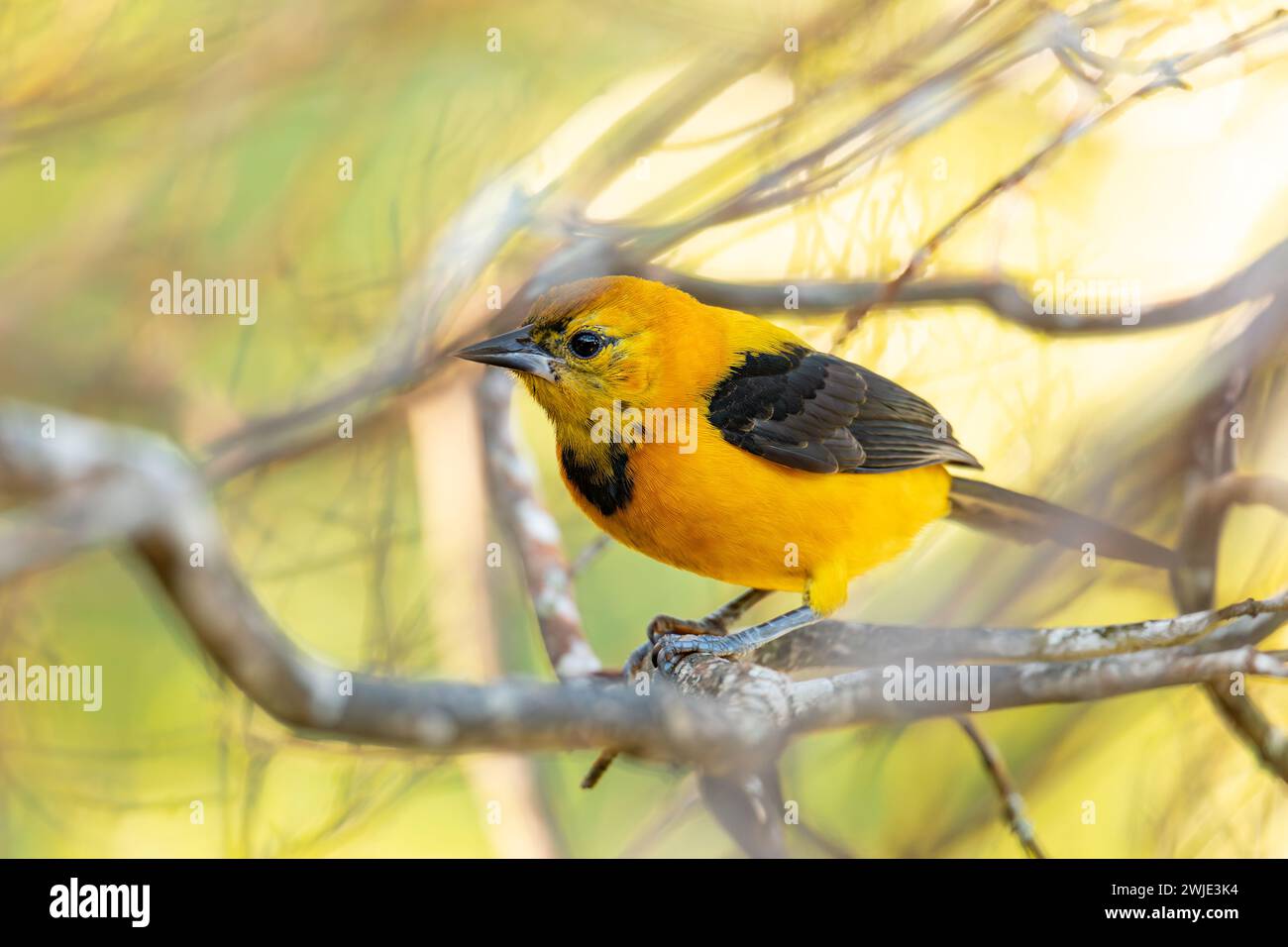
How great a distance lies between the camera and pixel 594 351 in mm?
2975

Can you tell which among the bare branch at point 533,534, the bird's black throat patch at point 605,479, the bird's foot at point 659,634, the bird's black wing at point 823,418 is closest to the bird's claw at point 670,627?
the bird's foot at point 659,634

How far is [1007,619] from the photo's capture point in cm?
326

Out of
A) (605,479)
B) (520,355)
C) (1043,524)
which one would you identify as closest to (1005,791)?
(1043,524)

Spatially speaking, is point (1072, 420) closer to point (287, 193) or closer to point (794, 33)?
point (794, 33)

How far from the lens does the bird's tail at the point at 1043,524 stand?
3.18m

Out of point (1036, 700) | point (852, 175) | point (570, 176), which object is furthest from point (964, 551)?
point (570, 176)

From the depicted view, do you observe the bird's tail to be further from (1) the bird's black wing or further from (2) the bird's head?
(2) the bird's head

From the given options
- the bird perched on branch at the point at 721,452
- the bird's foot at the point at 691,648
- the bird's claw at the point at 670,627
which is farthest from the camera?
the bird's claw at the point at 670,627

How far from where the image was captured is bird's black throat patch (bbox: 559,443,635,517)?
9.62 feet

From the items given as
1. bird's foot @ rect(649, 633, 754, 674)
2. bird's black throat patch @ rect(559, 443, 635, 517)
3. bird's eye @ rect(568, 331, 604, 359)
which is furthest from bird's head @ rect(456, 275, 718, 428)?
bird's foot @ rect(649, 633, 754, 674)

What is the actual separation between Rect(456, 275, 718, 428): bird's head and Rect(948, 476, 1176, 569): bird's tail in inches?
36.6

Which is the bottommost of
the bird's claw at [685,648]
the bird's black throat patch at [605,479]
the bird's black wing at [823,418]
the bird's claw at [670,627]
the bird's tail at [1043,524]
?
the bird's claw at [685,648]

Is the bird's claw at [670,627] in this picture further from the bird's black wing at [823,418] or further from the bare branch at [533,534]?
the bird's black wing at [823,418]

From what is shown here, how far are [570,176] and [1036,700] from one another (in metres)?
2.03
